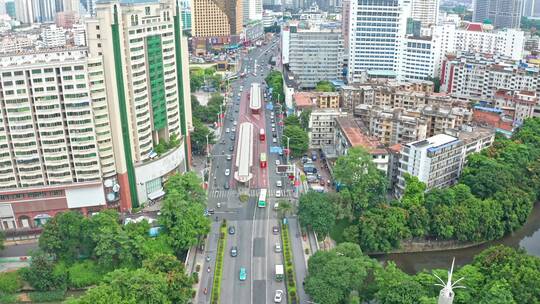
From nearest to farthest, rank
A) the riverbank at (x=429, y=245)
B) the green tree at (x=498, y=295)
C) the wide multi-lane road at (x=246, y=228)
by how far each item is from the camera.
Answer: the green tree at (x=498, y=295)
the wide multi-lane road at (x=246, y=228)
the riverbank at (x=429, y=245)

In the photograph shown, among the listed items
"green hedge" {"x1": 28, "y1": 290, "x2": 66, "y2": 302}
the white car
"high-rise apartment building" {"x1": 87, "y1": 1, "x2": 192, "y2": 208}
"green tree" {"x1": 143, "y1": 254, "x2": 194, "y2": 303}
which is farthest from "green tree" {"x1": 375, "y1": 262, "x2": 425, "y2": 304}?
"high-rise apartment building" {"x1": 87, "y1": 1, "x2": 192, "y2": 208}

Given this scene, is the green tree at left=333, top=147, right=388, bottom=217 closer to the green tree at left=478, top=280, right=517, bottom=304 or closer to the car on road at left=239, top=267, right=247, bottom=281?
the car on road at left=239, top=267, right=247, bottom=281

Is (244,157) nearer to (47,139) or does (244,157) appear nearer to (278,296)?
(47,139)

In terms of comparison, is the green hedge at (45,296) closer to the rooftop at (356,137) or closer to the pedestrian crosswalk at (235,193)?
the pedestrian crosswalk at (235,193)

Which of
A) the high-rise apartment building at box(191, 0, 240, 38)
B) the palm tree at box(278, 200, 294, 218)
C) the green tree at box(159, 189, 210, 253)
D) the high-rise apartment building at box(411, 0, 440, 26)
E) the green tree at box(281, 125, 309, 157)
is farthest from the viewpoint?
the high-rise apartment building at box(411, 0, 440, 26)

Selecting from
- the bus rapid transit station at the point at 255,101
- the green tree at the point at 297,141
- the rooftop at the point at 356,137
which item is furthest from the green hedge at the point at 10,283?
the bus rapid transit station at the point at 255,101

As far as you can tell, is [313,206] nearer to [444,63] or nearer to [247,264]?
[247,264]
